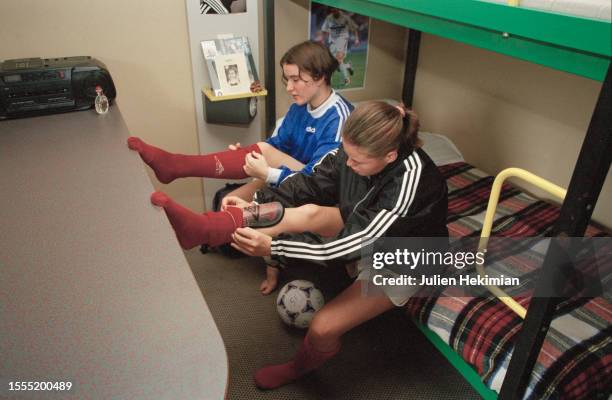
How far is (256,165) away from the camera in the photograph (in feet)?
5.58

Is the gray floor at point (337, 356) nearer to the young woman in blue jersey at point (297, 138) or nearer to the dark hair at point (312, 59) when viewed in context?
the young woman in blue jersey at point (297, 138)

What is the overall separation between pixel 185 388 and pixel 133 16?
1.71 m

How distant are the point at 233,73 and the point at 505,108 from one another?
120 centimetres

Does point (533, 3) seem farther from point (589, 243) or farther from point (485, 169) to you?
point (485, 169)

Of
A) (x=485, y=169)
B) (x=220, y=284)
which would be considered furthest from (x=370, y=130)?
(x=485, y=169)

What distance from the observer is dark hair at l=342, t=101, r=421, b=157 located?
119cm

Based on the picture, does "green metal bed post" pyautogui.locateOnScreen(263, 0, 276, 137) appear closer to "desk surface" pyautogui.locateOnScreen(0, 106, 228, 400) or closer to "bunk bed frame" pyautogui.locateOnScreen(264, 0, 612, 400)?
"bunk bed frame" pyautogui.locateOnScreen(264, 0, 612, 400)

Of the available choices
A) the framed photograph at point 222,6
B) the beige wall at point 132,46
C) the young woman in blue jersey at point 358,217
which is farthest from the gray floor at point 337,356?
the framed photograph at point 222,6

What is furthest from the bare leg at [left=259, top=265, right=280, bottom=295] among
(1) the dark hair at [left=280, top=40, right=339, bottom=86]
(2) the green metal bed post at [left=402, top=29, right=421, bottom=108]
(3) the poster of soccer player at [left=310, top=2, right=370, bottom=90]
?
(2) the green metal bed post at [left=402, top=29, right=421, bottom=108]

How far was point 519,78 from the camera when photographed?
194cm

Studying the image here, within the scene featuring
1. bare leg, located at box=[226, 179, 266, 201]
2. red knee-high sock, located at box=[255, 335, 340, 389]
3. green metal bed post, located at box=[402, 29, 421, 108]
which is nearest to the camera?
red knee-high sock, located at box=[255, 335, 340, 389]

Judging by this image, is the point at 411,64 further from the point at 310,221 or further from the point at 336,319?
the point at 336,319

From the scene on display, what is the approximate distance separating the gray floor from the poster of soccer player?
1066mm

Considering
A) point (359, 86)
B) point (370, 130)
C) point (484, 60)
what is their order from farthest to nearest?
point (359, 86) → point (484, 60) → point (370, 130)
